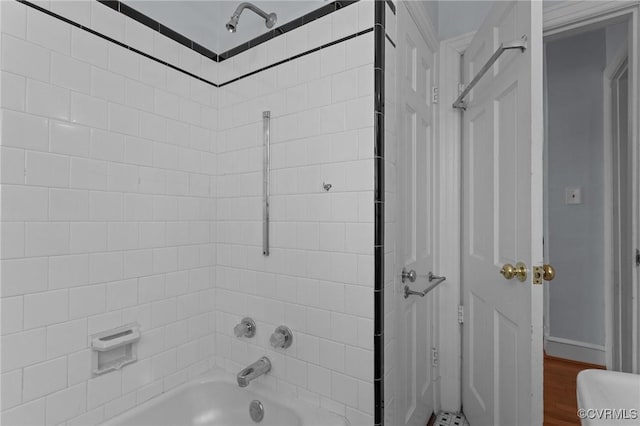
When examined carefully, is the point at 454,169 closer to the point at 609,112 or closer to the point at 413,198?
the point at 413,198

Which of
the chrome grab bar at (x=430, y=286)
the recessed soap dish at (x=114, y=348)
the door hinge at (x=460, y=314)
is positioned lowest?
the recessed soap dish at (x=114, y=348)

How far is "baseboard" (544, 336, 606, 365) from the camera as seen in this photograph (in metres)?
0.77

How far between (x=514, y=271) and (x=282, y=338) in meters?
0.81

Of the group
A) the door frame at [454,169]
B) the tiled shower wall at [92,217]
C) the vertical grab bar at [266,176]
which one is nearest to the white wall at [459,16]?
the door frame at [454,169]

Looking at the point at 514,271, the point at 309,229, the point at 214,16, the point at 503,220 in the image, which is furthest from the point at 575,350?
the point at 214,16

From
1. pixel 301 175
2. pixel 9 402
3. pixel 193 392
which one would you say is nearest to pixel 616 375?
pixel 301 175

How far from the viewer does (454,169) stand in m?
1.10

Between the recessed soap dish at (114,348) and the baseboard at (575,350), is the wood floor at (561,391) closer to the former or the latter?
the baseboard at (575,350)

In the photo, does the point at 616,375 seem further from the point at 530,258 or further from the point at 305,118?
the point at 305,118

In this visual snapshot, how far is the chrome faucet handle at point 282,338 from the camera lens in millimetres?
1214

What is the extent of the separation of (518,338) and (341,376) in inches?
22.4

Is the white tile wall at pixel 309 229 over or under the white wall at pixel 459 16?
under

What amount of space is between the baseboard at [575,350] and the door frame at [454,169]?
0.09 m

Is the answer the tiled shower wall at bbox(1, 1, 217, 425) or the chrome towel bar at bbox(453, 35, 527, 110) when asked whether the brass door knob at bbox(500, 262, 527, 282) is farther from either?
the tiled shower wall at bbox(1, 1, 217, 425)
